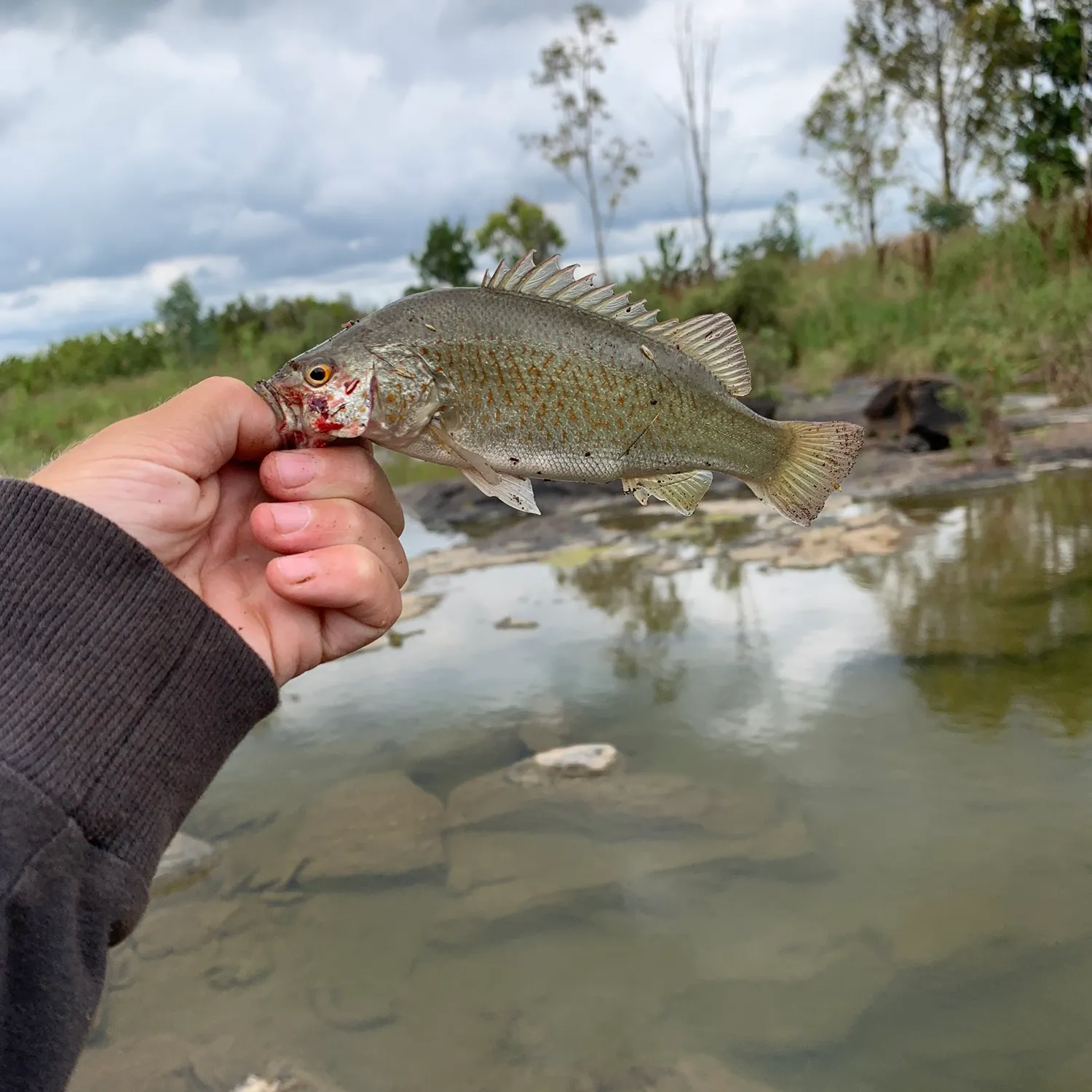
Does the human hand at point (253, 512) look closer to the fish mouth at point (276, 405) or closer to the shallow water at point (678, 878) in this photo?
the fish mouth at point (276, 405)

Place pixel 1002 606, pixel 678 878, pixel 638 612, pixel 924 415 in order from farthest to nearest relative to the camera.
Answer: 1. pixel 924 415
2. pixel 638 612
3. pixel 1002 606
4. pixel 678 878

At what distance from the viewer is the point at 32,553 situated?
1530 millimetres

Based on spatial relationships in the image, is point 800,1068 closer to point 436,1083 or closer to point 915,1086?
point 915,1086

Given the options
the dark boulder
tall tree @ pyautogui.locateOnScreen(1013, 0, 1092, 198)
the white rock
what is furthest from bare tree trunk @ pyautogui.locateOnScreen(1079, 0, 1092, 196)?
the white rock

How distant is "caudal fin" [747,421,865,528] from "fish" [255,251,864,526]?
2.3 inches

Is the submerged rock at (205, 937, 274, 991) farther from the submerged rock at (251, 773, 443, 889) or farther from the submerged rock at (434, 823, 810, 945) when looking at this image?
the submerged rock at (434, 823, 810, 945)

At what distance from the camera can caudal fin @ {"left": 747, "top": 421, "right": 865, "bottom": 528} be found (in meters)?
1.70

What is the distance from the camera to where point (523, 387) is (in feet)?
5.19

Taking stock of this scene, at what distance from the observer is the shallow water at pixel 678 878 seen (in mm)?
3670

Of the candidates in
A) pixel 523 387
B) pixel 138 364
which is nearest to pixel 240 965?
pixel 523 387

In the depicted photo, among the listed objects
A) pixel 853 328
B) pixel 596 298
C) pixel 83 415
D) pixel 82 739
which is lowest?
pixel 82 739

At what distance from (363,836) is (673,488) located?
3.92 m

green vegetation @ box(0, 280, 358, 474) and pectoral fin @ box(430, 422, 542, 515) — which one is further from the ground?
green vegetation @ box(0, 280, 358, 474)

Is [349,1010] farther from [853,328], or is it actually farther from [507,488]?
[853,328]
